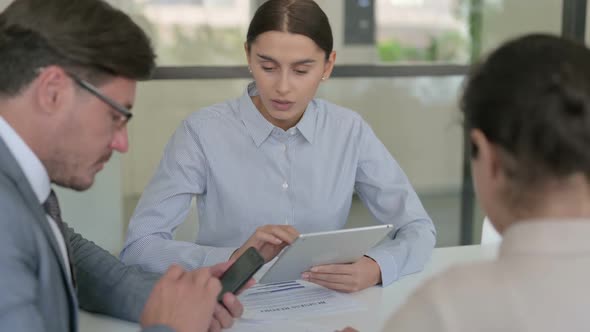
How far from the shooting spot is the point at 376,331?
5.21 feet

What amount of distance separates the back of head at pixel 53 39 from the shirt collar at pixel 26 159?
0.22 feet

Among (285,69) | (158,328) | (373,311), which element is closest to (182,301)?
(158,328)

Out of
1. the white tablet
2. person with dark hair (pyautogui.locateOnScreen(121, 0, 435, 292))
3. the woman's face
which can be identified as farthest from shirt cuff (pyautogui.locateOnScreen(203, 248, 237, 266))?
the woman's face

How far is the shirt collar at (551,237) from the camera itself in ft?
3.18

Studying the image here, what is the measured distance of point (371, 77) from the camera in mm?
4438

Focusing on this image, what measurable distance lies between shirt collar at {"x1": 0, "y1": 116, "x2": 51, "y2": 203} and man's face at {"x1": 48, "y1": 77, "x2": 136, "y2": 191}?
32mm

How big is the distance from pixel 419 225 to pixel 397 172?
0.23 metres

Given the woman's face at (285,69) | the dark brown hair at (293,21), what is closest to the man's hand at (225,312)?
the woman's face at (285,69)

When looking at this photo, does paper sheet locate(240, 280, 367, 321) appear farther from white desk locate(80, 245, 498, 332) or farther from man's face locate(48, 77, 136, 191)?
man's face locate(48, 77, 136, 191)

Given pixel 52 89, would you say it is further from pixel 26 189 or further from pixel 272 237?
pixel 272 237

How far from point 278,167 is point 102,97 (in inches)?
42.4

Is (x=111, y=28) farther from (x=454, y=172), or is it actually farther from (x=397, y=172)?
(x=454, y=172)

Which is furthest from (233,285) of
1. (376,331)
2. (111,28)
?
(111,28)

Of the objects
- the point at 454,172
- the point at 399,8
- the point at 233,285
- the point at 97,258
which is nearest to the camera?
the point at 233,285
